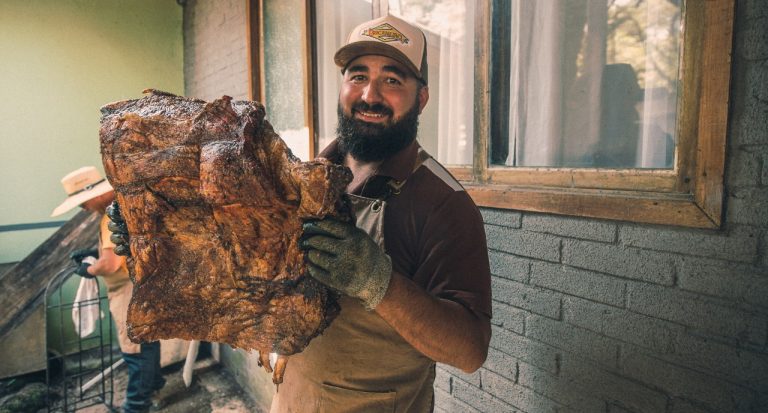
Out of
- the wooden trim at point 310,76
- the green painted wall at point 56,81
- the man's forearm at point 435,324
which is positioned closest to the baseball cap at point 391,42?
the man's forearm at point 435,324

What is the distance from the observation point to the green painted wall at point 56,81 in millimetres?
4605

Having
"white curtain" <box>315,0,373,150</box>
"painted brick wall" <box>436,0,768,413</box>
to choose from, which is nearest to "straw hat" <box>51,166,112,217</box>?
"white curtain" <box>315,0,373,150</box>

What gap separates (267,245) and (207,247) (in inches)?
7.1

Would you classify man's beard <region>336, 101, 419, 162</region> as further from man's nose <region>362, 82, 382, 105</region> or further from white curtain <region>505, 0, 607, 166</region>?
white curtain <region>505, 0, 607, 166</region>

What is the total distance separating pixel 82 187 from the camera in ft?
11.5

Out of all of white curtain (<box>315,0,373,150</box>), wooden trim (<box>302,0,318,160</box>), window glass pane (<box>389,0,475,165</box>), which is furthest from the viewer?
wooden trim (<box>302,0,318,160</box>)

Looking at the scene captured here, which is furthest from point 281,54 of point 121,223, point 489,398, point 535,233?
point 489,398

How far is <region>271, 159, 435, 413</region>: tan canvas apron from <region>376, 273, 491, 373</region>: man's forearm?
21 centimetres

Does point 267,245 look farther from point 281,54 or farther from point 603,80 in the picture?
point 281,54

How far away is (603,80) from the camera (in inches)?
66.5

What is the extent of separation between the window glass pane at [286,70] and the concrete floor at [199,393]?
2.46 meters

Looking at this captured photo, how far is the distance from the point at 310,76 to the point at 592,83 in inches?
82.6

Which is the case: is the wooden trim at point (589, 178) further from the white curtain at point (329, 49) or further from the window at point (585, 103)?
the white curtain at point (329, 49)

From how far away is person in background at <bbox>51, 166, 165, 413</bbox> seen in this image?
3391 mm
